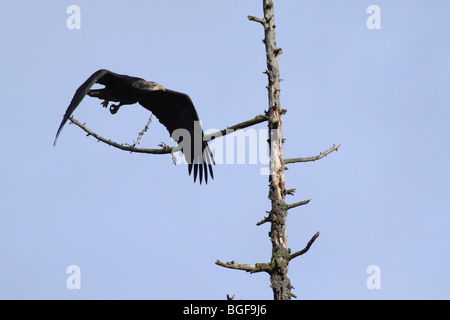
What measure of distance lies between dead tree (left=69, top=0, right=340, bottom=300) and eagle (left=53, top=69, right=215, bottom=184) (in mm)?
2985

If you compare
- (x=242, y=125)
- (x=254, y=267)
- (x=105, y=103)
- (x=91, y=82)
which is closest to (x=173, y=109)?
(x=105, y=103)

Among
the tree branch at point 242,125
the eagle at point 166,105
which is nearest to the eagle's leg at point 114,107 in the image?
the eagle at point 166,105

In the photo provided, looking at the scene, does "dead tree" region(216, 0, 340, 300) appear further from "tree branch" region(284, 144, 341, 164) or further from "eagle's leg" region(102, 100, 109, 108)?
"eagle's leg" region(102, 100, 109, 108)

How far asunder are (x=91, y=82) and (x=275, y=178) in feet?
11.8

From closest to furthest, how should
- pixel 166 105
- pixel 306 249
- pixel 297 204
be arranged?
1. pixel 306 249
2. pixel 297 204
3. pixel 166 105

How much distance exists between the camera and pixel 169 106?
39.0ft

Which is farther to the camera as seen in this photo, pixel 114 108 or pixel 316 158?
pixel 114 108

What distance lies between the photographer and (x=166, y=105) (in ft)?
39.0

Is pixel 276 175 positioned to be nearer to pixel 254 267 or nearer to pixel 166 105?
pixel 254 267

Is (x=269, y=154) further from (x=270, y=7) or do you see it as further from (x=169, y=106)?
(x=169, y=106)
